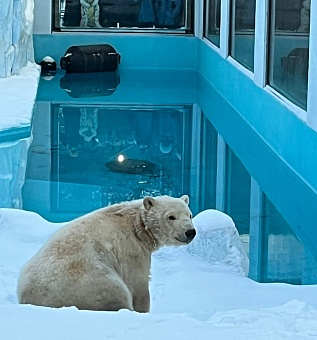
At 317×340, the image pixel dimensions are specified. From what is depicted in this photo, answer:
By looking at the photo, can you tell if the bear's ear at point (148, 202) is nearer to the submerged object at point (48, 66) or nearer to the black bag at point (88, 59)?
the black bag at point (88, 59)

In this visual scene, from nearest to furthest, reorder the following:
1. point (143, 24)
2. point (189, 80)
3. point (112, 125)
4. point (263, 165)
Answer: point (263, 165)
point (112, 125)
point (189, 80)
point (143, 24)

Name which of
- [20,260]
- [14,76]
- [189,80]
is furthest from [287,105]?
[189,80]

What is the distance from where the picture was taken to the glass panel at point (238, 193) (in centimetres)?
641

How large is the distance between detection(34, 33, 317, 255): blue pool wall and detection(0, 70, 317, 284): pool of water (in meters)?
0.03

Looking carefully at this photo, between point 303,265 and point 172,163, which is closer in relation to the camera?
point 303,265

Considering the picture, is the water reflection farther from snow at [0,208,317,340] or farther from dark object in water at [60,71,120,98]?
dark object in water at [60,71,120,98]

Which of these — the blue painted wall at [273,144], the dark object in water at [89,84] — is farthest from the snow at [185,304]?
the dark object in water at [89,84]

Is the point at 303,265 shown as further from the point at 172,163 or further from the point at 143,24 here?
the point at 143,24

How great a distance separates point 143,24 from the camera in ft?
52.2

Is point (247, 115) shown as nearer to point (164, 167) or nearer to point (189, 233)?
point (164, 167)

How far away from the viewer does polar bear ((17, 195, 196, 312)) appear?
308cm

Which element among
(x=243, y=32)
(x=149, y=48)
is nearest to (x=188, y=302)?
(x=243, y=32)

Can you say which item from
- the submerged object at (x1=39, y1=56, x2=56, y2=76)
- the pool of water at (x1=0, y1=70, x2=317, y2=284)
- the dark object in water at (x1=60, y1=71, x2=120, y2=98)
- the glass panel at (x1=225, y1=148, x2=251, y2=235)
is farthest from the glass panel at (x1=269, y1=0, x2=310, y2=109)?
the submerged object at (x1=39, y1=56, x2=56, y2=76)

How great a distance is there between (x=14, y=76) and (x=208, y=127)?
11.9 ft
